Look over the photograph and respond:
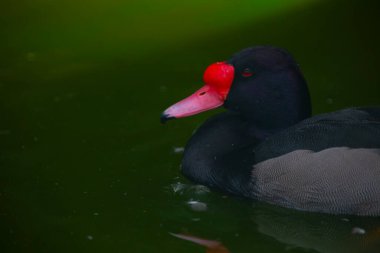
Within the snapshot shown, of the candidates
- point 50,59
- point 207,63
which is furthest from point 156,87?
point 50,59

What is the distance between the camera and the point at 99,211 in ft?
14.1

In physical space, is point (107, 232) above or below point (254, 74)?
below

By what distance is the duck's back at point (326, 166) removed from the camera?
407 cm

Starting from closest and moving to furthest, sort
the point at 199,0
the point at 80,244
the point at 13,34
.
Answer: the point at 80,244
the point at 13,34
the point at 199,0

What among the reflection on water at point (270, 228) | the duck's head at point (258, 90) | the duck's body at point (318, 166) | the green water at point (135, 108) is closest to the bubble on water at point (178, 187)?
the green water at point (135, 108)

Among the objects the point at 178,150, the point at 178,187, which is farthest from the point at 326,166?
the point at 178,150

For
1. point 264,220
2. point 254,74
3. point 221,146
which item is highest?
point 254,74

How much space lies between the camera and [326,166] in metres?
4.09

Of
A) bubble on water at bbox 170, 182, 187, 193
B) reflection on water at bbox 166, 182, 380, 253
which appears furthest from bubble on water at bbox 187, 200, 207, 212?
bubble on water at bbox 170, 182, 187, 193

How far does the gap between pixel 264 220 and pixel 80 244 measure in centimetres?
90

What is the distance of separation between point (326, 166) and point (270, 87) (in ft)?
1.87

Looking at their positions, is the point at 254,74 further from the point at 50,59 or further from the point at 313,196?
the point at 50,59

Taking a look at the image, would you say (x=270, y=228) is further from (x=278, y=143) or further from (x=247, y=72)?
(x=247, y=72)

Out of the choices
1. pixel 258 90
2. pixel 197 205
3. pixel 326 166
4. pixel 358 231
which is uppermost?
pixel 258 90
